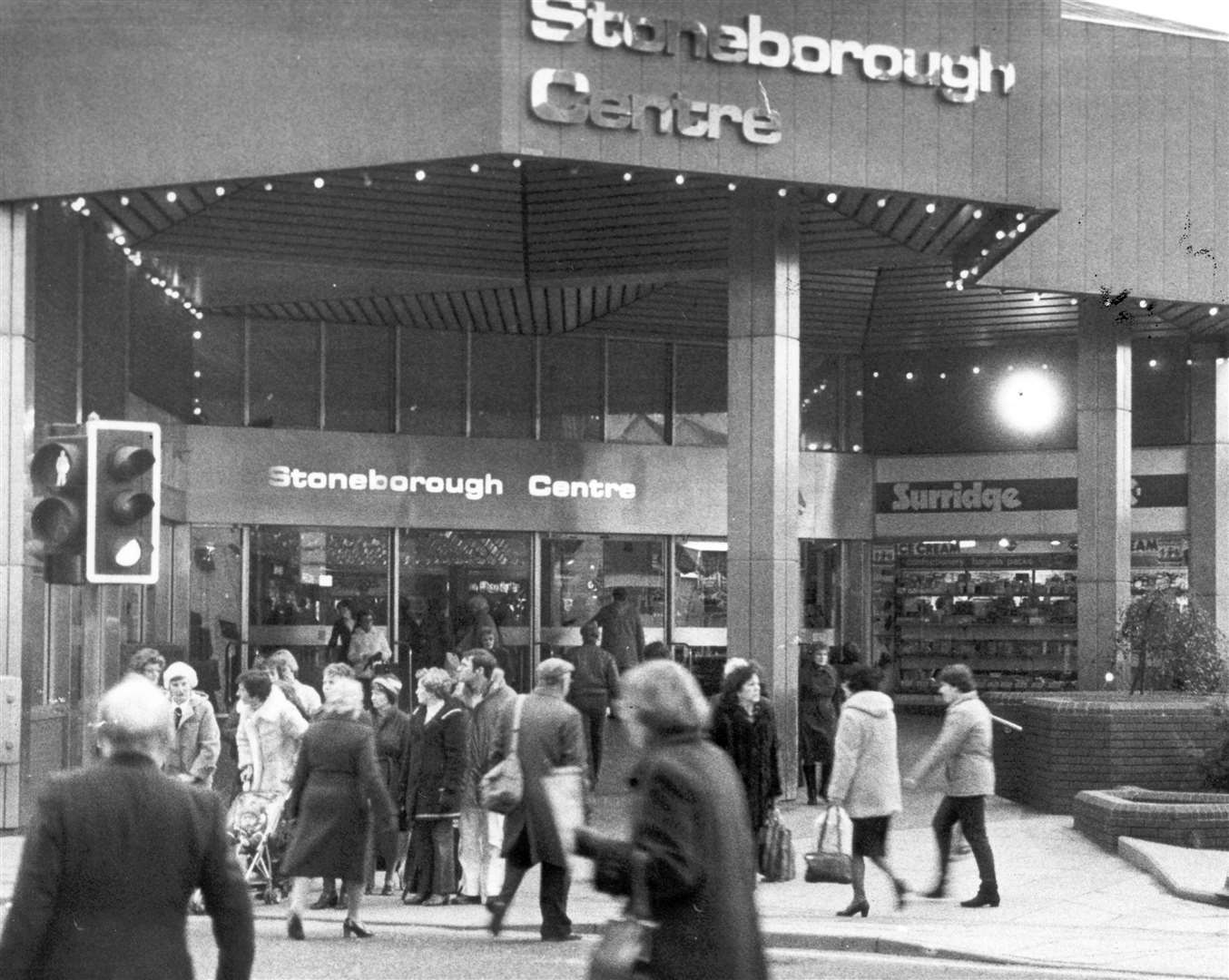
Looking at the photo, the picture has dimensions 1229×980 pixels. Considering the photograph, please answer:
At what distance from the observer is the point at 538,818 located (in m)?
11.4

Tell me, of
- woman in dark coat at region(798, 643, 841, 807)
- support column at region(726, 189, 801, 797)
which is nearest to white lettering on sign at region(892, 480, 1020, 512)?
support column at region(726, 189, 801, 797)

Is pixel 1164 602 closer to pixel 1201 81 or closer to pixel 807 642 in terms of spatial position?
pixel 1201 81

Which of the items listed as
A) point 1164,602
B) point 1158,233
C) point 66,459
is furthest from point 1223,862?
point 1158,233

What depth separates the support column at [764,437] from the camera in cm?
1944

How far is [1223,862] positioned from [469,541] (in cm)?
1529

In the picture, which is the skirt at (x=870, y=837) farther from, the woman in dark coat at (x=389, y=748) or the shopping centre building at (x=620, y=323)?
the shopping centre building at (x=620, y=323)

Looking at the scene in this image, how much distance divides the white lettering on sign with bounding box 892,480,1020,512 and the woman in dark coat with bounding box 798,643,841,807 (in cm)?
1114

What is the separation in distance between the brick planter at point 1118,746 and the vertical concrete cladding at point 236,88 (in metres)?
7.34

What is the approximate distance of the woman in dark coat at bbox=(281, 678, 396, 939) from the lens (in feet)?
37.8

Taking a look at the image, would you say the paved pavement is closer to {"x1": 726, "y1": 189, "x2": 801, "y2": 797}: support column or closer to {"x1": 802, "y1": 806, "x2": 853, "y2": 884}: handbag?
{"x1": 802, "y1": 806, "x2": 853, "y2": 884}: handbag

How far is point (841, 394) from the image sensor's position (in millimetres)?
30922

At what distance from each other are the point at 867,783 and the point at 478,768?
8.77ft

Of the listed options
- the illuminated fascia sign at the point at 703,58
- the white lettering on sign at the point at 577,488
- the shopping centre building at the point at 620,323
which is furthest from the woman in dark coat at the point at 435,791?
the white lettering on sign at the point at 577,488

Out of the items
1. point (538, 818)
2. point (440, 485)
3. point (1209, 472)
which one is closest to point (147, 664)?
point (538, 818)
